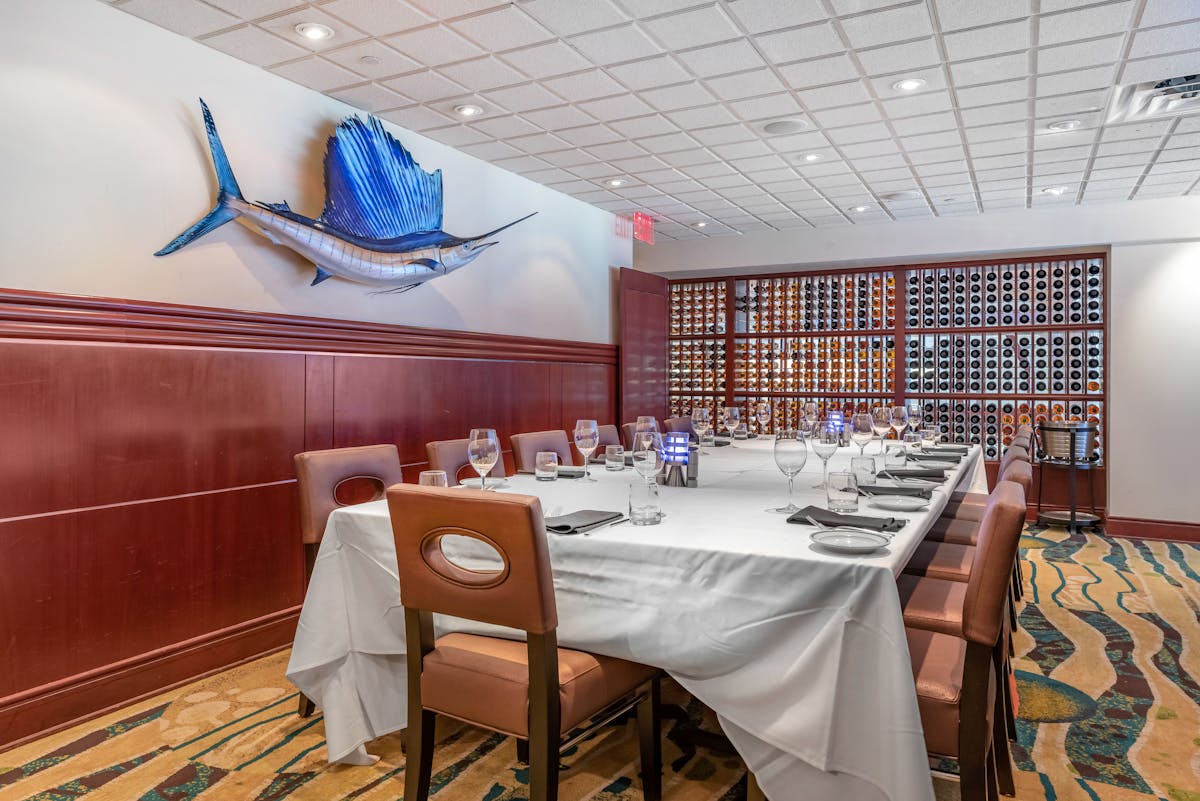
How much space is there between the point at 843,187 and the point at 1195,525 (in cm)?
396

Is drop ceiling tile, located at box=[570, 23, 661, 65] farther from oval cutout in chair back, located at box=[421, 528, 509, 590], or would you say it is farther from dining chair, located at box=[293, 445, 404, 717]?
oval cutout in chair back, located at box=[421, 528, 509, 590]

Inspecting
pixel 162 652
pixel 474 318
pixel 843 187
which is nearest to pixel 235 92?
pixel 474 318

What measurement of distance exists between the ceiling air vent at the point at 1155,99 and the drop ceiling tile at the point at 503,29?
116 inches

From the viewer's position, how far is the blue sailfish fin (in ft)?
13.3

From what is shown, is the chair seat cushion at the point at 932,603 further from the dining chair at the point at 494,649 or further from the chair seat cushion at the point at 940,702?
the dining chair at the point at 494,649

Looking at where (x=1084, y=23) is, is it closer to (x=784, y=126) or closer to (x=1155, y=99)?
(x=1155, y=99)

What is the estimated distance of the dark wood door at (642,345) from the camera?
6801mm

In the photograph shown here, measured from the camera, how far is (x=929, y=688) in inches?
69.5

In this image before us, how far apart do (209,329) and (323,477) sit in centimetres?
115

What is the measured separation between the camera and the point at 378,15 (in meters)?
3.14

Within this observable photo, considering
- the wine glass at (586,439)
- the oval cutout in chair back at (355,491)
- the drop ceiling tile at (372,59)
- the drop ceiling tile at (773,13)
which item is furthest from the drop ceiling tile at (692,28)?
the oval cutout in chair back at (355,491)

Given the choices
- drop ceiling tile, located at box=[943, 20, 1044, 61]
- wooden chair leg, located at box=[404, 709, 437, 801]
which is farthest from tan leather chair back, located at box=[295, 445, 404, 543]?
drop ceiling tile, located at box=[943, 20, 1044, 61]

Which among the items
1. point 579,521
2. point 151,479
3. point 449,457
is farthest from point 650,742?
point 151,479

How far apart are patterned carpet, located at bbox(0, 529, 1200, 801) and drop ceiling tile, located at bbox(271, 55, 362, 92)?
2.78m
